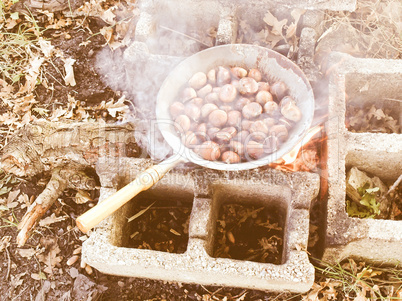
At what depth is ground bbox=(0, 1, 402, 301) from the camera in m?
3.11

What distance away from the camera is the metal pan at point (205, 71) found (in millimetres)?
2324

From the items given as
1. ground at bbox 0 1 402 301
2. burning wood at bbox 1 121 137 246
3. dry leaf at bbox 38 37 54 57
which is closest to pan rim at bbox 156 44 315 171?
burning wood at bbox 1 121 137 246

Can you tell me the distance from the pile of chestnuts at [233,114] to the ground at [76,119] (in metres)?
0.98

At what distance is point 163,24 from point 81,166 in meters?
1.62

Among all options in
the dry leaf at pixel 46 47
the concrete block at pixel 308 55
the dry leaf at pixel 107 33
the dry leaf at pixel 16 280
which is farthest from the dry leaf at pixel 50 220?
the concrete block at pixel 308 55

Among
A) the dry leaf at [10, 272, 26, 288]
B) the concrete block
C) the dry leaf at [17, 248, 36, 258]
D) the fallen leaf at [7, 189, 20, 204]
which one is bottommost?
the dry leaf at [10, 272, 26, 288]

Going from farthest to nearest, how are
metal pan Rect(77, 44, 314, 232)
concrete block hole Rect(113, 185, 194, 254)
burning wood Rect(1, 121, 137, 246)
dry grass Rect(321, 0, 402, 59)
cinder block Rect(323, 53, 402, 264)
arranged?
dry grass Rect(321, 0, 402, 59), concrete block hole Rect(113, 185, 194, 254), burning wood Rect(1, 121, 137, 246), cinder block Rect(323, 53, 402, 264), metal pan Rect(77, 44, 314, 232)

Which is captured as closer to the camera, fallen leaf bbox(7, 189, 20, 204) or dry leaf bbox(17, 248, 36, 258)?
dry leaf bbox(17, 248, 36, 258)

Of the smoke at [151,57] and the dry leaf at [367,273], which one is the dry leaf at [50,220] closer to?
the smoke at [151,57]

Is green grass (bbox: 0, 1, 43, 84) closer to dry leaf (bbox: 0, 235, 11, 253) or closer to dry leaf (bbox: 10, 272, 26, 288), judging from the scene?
dry leaf (bbox: 0, 235, 11, 253)

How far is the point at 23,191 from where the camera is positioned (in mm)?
3641

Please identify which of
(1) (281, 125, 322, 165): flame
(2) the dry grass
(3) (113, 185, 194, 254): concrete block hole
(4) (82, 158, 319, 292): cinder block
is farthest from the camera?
(2) the dry grass

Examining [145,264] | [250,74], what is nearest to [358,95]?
[250,74]

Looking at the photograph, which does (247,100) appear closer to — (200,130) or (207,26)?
(200,130)
